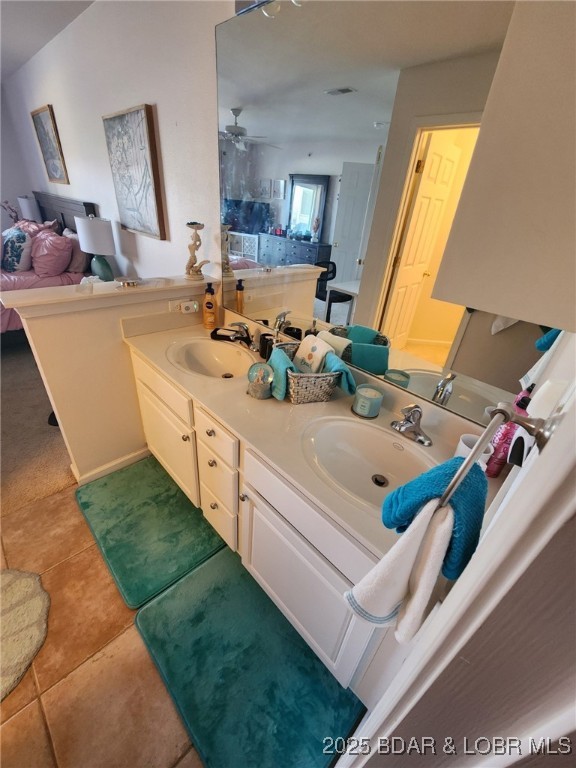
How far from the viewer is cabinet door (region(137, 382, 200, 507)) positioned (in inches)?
52.9

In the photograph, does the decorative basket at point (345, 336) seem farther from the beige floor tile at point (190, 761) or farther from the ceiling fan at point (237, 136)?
the beige floor tile at point (190, 761)

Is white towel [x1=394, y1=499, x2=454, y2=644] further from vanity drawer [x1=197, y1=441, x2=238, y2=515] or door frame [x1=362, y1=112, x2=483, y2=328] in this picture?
door frame [x1=362, y1=112, x2=483, y2=328]

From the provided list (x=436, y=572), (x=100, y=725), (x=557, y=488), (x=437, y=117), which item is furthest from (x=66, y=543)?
(x=437, y=117)

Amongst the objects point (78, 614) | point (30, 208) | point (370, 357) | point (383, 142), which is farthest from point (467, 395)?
point (30, 208)

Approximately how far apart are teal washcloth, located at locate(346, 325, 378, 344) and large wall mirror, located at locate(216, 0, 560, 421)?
0.03 m

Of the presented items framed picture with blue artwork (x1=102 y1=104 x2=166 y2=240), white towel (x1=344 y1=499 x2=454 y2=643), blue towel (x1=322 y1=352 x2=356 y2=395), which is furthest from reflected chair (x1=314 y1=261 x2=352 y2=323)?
framed picture with blue artwork (x1=102 y1=104 x2=166 y2=240)

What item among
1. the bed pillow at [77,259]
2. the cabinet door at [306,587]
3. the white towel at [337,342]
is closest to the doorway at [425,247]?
the white towel at [337,342]

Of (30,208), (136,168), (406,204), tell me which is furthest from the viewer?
(30,208)

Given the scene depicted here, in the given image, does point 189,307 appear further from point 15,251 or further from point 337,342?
point 15,251

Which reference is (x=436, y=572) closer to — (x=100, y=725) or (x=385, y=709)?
(x=385, y=709)

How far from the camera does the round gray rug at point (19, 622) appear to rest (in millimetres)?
Result: 1036

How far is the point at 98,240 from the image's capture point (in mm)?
2520

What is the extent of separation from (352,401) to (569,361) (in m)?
0.65

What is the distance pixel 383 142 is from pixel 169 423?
4.39ft
